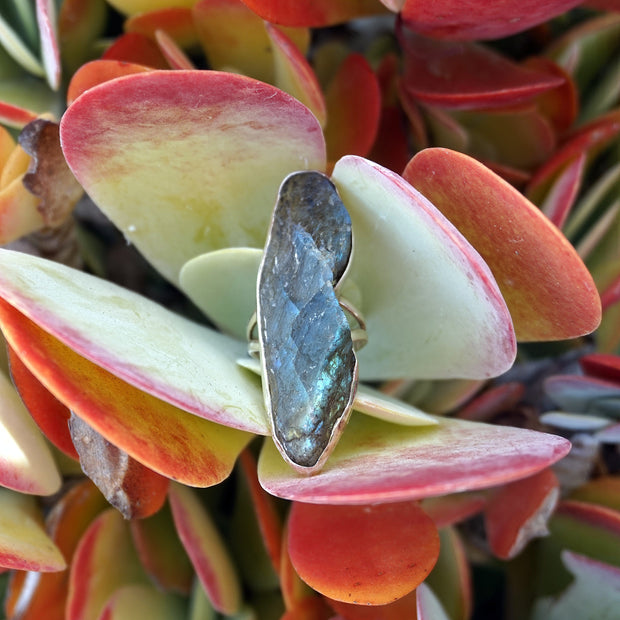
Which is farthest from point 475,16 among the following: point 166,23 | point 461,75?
point 166,23

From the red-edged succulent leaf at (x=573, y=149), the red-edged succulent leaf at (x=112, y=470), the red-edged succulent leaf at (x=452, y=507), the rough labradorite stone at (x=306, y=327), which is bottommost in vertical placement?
the red-edged succulent leaf at (x=452, y=507)

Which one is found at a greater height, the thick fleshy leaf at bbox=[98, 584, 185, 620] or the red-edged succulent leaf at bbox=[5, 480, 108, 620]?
the red-edged succulent leaf at bbox=[5, 480, 108, 620]

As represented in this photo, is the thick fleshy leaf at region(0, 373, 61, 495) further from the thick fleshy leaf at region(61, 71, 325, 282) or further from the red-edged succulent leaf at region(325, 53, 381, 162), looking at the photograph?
the red-edged succulent leaf at region(325, 53, 381, 162)

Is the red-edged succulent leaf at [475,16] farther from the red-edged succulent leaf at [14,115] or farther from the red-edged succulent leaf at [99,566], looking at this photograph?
the red-edged succulent leaf at [99,566]

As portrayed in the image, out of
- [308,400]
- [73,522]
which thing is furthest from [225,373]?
[73,522]

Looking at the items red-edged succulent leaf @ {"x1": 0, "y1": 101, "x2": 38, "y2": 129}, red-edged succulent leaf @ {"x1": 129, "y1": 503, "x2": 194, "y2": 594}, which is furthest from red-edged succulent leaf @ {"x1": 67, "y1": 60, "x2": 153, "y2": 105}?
red-edged succulent leaf @ {"x1": 129, "y1": 503, "x2": 194, "y2": 594}

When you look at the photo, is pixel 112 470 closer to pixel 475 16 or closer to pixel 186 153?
pixel 186 153

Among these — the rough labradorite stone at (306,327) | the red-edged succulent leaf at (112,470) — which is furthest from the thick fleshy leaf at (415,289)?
the red-edged succulent leaf at (112,470)
